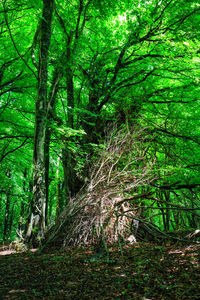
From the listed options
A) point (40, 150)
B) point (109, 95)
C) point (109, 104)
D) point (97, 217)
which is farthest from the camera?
point (109, 104)

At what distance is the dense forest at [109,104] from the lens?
473 centimetres

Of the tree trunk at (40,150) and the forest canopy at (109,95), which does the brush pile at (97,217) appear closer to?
the forest canopy at (109,95)

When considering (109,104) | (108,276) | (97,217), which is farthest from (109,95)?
(108,276)

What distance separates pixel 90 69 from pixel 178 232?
5.48 metres

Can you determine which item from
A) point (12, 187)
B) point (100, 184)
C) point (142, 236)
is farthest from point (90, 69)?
point (12, 187)

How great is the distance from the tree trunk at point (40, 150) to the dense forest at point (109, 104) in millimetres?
23

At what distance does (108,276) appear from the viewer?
8.68 ft

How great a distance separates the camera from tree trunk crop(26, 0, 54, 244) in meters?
4.54

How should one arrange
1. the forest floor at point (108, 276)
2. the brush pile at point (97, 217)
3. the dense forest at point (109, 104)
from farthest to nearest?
the dense forest at point (109, 104), the brush pile at point (97, 217), the forest floor at point (108, 276)

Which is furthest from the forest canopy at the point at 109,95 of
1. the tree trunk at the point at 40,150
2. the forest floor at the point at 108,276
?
the forest floor at the point at 108,276

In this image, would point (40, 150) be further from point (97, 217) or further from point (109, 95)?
point (109, 95)

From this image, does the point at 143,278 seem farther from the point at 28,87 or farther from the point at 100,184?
the point at 28,87

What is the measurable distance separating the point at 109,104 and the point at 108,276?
5.79 meters

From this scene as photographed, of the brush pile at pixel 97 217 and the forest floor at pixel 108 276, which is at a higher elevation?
the brush pile at pixel 97 217
